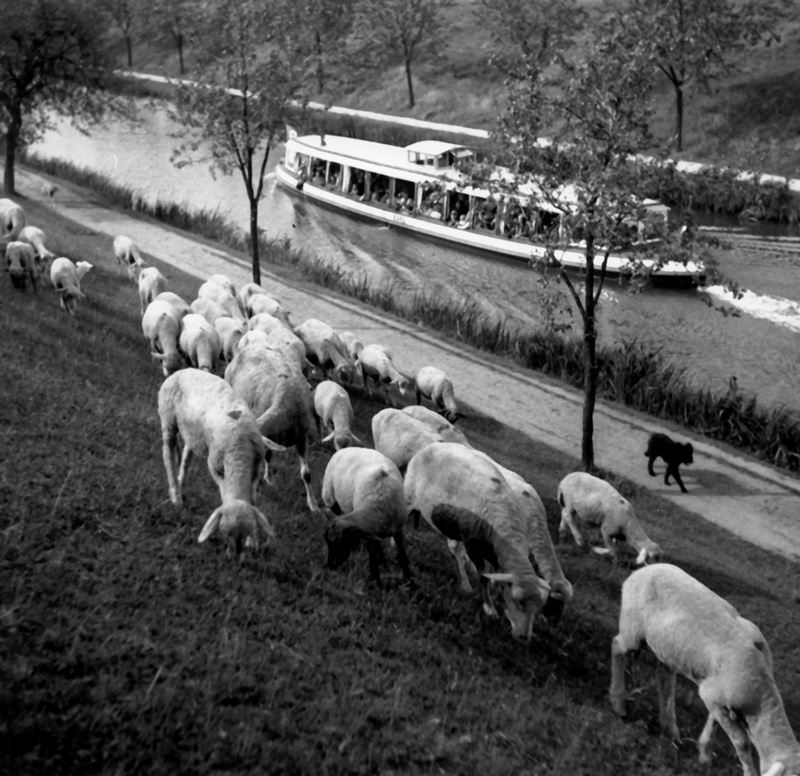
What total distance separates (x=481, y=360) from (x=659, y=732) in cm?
1526

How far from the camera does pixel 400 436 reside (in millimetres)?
12641

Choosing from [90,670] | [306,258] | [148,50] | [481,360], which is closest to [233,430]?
[90,670]

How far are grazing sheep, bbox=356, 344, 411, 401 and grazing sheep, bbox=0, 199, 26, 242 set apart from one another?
28.2ft

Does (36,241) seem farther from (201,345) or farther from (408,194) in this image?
(408,194)

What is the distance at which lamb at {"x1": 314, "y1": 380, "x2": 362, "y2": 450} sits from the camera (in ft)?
44.6

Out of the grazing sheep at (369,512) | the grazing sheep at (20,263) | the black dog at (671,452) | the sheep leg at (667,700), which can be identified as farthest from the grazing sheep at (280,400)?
the grazing sheep at (20,263)

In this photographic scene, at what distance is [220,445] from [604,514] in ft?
17.8

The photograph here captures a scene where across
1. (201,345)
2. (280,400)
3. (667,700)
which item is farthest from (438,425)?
(667,700)

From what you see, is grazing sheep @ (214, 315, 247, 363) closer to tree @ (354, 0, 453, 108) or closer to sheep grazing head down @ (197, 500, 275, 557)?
sheep grazing head down @ (197, 500, 275, 557)

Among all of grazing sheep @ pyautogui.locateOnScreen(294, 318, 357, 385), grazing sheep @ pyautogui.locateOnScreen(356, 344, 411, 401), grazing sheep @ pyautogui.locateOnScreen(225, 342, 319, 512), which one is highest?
grazing sheep @ pyautogui.locateOnScreen(225, 342, 319, 512)

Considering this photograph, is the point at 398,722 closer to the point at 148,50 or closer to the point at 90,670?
the point at 90,670

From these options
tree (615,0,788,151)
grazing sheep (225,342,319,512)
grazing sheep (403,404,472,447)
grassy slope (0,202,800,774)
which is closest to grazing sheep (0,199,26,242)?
grassy slope (0,202,800,774)

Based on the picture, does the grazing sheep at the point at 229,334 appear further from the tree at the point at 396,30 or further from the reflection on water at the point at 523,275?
the tree at the point at 396,30

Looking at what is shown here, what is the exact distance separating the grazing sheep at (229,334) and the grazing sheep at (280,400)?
10.6 feet
